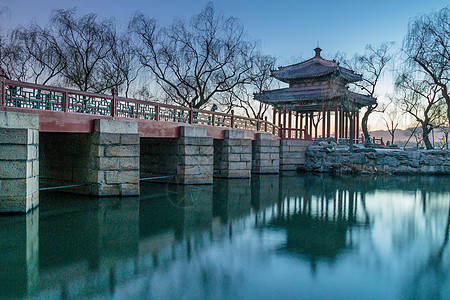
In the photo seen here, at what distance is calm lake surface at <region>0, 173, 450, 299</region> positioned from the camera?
140 inches

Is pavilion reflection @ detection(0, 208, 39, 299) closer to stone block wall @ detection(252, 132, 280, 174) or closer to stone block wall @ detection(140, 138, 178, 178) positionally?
stone block wall @ detection(140, 138, 178, 178)

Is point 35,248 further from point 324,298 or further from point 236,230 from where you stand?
point 324,298

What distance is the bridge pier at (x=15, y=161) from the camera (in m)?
6.17

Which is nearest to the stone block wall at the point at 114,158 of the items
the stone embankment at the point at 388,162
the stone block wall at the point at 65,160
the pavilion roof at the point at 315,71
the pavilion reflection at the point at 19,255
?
the stone block wall at the point at 65,160

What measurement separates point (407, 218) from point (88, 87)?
17.9 meters

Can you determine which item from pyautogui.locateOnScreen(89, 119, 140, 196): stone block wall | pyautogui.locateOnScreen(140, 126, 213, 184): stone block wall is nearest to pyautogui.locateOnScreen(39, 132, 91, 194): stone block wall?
pyautogui.locateOnScreen(89, 119, 140, 196): stone block wall

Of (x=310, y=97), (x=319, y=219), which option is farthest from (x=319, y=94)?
(x=319, y=219)

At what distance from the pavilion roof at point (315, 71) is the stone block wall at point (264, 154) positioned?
346 inches

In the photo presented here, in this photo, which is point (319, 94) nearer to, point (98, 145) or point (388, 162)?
point (388, 162)

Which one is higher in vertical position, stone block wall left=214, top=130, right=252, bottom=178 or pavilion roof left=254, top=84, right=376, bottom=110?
pavilion roof left=254, top=84, right=376, bottom=110

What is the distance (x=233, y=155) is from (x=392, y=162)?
895 cm

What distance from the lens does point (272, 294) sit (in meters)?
3.43

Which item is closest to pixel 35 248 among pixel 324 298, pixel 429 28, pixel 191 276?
pixel 191 276

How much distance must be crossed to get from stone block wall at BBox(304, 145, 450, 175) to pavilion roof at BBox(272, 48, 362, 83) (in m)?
6.85
